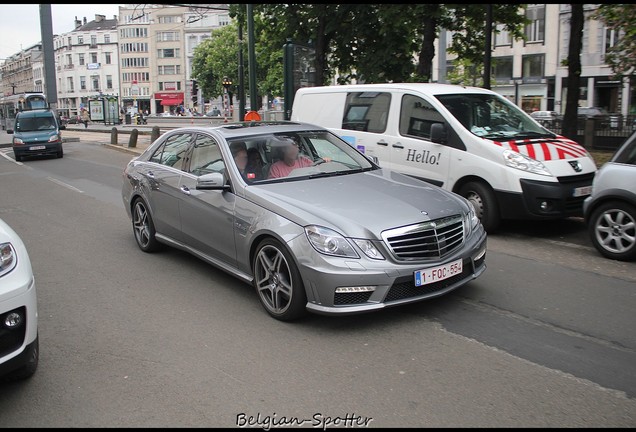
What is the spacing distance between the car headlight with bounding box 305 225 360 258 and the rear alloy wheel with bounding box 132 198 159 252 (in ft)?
10.4

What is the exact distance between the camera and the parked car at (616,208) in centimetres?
650

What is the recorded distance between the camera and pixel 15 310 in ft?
11.5

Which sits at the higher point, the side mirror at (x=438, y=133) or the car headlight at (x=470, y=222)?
the side mirror at (x=438, y=133)

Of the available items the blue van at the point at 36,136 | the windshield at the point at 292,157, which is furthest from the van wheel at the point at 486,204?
the blue van at the point at 36,136

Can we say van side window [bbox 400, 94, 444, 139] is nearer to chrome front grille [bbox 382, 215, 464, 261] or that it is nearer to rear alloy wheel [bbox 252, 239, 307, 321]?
chrome front grille [bbox 382, 215, 464, 261]

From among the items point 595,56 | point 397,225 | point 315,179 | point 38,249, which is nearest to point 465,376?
point 397,225

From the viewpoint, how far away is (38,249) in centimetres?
784

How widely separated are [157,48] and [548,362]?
4616 inches

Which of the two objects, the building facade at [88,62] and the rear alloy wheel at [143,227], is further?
the building facade at [88,62]

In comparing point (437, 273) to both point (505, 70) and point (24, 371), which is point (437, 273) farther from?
point (505, 70)

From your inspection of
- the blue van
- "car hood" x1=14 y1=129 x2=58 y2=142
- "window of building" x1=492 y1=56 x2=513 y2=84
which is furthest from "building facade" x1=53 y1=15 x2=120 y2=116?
"car hood" x1=14 y1=129 x2=58 y2=142

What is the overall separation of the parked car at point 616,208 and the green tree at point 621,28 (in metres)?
9.03

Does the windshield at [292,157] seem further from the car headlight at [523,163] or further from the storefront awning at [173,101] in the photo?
the storefront awning at [173,101]

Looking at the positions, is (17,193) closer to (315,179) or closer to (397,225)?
(315,179)
